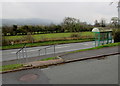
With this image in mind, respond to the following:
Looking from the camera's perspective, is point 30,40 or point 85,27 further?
point 85,27

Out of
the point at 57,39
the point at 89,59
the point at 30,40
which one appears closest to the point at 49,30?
the point at 57,39

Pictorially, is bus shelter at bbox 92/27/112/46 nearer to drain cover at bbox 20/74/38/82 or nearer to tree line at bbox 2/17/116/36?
drain cover at bbox 20/74/38/82

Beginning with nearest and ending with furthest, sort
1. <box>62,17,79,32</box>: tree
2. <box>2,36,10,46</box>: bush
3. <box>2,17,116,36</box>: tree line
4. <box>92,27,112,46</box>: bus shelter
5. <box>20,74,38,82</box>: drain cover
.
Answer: <box>20,74,38,82</box>: drain cover
<box>92,27,112,46</box>: bus shelter
<box>2,36,10,46</box>: bush
<box>2,17,116,36</box>: tree line
<box>62,17,79,32</box>: tree

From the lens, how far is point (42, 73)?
5645 millimetres

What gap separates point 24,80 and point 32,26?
22324 mm

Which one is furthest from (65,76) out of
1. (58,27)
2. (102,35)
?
(58,27)

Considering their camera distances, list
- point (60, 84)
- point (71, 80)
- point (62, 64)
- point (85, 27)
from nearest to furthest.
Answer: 1. point (60, 84)
2. point (71, 80)
3. point (62, 64)
4. point (85, 27)

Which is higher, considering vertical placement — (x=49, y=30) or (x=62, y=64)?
(x=49, y=30)

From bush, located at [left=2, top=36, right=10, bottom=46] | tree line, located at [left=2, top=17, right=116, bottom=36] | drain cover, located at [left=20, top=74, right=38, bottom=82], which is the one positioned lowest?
drain cover, located at [left=20, top=74, right=38, bottom=82]

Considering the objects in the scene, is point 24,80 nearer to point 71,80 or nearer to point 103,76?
point 71,80

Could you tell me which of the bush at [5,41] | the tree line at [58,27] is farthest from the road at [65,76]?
the tree line at [58,27]

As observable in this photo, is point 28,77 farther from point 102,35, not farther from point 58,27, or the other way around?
point 58,27

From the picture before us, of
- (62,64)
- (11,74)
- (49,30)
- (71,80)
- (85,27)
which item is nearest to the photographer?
(71,80)

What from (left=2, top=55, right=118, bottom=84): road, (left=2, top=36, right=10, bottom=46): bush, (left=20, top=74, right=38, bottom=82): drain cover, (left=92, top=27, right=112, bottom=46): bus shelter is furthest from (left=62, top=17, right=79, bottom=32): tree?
(left=20, top=74, right=38, bottom=82): drain cover
